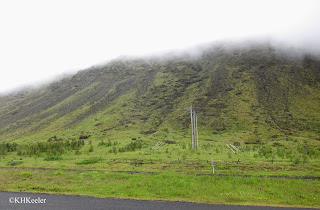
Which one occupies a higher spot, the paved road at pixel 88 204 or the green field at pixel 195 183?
the paved road at pixel 88 204

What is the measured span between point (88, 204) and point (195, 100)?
67997mm

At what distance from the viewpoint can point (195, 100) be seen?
76.2 meters

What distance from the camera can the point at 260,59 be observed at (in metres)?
103

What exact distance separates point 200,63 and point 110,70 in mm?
57296

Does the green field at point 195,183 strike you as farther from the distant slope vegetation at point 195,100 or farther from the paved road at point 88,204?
the distant slope vegetation at point 195,100

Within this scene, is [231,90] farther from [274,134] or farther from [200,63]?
[200,63]

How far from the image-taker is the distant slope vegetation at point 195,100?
2333 inches

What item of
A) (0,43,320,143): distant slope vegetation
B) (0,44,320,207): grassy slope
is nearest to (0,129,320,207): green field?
(0,44,320,207): grassy slope

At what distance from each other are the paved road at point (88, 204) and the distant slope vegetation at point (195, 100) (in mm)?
39496

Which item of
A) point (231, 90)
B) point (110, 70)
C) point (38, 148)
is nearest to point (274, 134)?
point (231, 90)

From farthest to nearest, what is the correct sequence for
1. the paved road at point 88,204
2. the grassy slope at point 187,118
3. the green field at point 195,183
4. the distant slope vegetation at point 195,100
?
the distant slope vegetation at point 195,100
the grassy slope at point 187,118
the green field at point 195,183
the paved road at point 88,204

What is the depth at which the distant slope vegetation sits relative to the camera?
194 ft

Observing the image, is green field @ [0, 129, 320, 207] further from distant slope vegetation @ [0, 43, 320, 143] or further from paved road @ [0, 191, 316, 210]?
distant slope vegetation @ [0, 43, 320, 143]

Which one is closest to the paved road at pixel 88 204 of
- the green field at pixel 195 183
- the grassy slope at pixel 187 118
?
the green field at pixel 195 183
